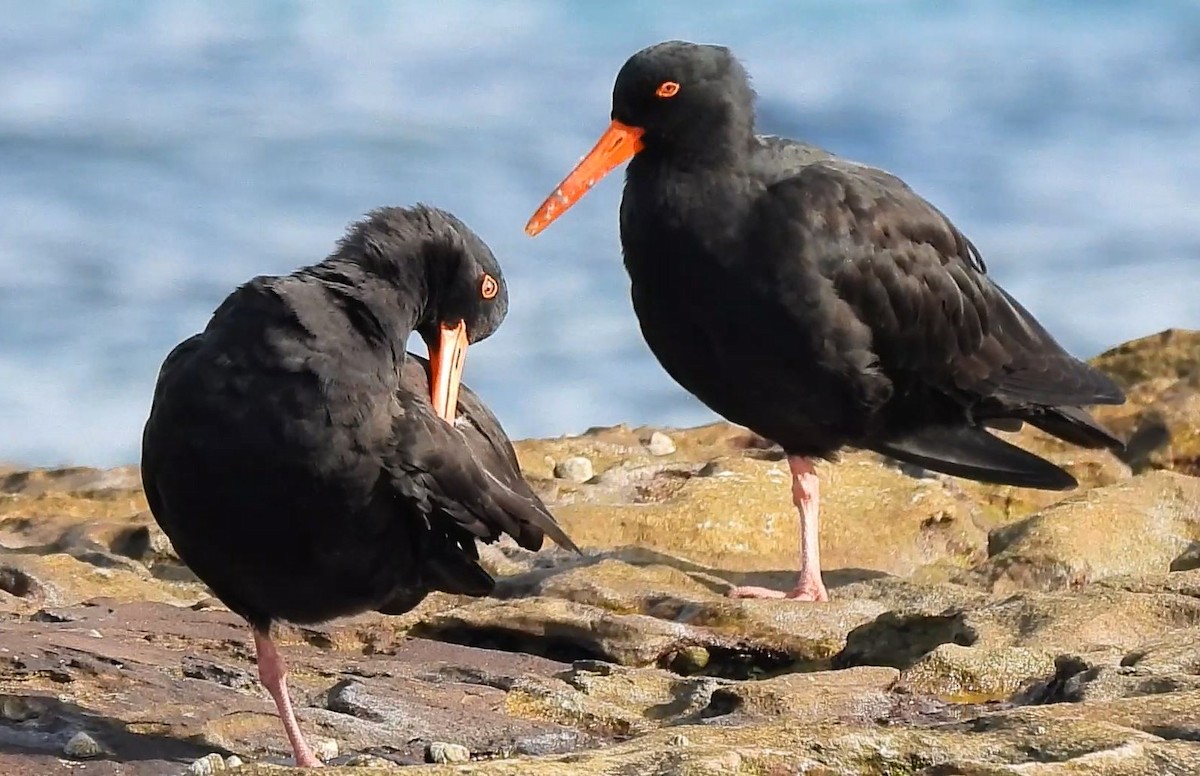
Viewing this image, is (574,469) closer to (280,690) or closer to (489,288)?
(489,288)

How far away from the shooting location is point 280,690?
480 centimetres

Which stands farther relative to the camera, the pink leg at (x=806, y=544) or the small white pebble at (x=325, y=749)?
A: the pink leg at (x=806, y=544)

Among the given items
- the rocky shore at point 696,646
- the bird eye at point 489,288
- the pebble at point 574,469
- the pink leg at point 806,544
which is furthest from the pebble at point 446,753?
the pebble at point 574,469

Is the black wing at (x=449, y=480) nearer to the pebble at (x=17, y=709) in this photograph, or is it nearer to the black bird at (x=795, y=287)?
the pebble at (x=17, y=709)

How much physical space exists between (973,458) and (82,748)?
14.1 feet

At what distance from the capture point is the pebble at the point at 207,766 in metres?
3.67

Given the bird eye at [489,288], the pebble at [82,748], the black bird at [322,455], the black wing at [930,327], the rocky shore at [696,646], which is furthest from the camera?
the black wing at [930,327]

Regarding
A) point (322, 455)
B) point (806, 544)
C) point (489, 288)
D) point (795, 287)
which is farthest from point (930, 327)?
point (322, 455)

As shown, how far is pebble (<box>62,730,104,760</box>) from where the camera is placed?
14.1ft

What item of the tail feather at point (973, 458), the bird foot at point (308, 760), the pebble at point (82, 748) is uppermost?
the tail feather at point (973, 458)

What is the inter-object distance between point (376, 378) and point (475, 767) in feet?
5.52

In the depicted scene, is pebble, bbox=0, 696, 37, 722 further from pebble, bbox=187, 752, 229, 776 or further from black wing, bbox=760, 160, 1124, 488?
black wing, bbox=760, 160, 1124, 488

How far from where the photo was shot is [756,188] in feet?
22.8

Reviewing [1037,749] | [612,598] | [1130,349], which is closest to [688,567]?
[612,598]
